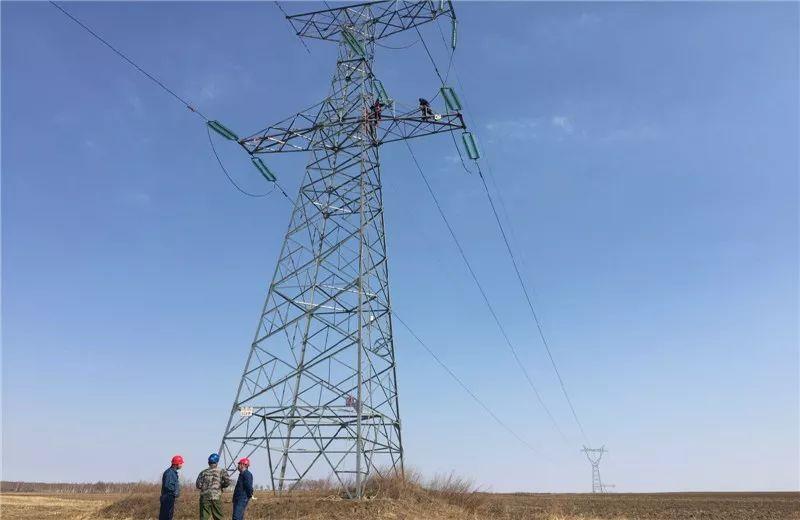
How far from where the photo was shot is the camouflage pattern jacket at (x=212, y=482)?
39.9 feet

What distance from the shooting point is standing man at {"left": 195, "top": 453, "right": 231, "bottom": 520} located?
12.1 meters

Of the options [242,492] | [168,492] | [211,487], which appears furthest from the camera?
[242,492]

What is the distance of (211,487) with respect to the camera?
12203 mm

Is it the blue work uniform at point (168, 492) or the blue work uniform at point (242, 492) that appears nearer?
the blue work uniform at point (168, 492)

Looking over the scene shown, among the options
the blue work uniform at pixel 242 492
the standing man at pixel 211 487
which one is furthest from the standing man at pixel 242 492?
the standing man at pixel 211 487

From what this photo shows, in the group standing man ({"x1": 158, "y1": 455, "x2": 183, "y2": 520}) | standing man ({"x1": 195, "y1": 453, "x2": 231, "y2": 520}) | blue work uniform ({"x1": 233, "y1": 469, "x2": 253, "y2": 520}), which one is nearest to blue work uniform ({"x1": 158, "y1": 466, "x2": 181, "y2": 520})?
standing man ({"x1": 158, "y1": 455, "x2": 183, "y2": 520})

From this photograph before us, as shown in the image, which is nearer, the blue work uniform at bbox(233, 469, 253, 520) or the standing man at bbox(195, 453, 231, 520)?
the standing man at bbox(195, 453, 231, 520)

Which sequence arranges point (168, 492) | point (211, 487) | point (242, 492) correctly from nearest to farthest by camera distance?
point (211, 487)
point (168, 492)
point (242, 492)

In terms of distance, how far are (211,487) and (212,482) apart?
0.10 meters

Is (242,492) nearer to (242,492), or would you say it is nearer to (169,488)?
(242,492)

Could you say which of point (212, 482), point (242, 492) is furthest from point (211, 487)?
point (242, 492)

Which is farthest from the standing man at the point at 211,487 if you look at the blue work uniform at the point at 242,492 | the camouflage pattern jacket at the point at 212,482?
the blue work uniform at the point at 242,492

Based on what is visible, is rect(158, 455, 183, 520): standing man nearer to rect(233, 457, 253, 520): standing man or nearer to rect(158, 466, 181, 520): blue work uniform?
rect(158, 466, 181, 520): blue work uniform

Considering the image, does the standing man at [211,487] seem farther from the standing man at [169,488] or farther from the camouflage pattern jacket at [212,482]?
the standing man at [169,488]
